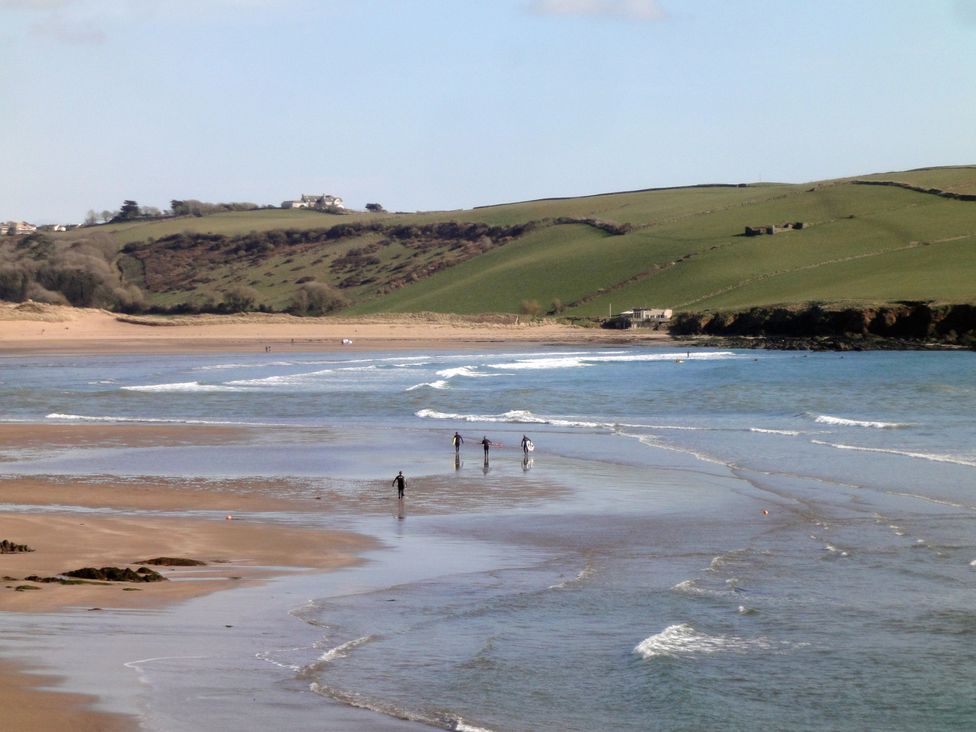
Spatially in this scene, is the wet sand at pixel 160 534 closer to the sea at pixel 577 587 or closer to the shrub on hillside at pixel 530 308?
the sea at pixel 577 587

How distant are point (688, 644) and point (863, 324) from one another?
237 ft

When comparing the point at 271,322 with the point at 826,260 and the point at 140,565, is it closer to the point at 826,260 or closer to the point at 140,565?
the point at 826,260

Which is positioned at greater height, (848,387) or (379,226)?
(379,226)

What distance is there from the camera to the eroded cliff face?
77.9 meters

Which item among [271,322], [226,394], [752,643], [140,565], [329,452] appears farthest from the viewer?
[271,322]

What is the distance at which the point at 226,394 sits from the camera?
48.5 m

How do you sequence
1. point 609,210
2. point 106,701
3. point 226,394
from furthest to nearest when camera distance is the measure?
point 609,210 < point 226,394 < point 106,701

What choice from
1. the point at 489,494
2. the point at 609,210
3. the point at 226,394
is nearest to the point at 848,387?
the point at 226,394

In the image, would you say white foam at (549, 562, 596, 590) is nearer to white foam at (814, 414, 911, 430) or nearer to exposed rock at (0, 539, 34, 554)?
exposed rock at (0, 539, 34, 554)

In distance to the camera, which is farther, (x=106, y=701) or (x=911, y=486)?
(x=911, y=486)

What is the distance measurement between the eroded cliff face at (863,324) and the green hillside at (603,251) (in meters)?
2.89

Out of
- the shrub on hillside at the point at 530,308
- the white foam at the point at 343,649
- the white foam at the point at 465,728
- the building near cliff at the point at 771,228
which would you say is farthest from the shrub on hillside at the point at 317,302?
the white foam at the point at 465,728

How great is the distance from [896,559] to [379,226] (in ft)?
486

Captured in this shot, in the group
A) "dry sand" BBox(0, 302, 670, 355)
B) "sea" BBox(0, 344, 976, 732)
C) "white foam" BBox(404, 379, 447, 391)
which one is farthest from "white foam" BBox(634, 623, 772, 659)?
"dry sand" BBox(0, 302, 670, 355)
